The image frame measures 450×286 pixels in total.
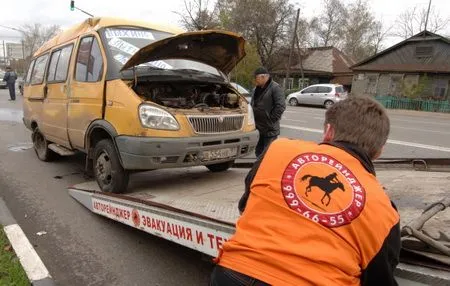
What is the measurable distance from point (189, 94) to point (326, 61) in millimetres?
43969

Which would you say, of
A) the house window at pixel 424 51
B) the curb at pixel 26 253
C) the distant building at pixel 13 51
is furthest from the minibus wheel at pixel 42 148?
the distant building at pixel 13 51

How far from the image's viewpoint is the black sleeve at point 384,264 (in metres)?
1.69

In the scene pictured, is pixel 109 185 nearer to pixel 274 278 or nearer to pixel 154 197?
pixel 154 197

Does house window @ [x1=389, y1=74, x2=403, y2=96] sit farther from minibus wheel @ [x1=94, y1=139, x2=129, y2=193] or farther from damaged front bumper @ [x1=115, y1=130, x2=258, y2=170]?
minibus wheel @ [x1=94, y1=139, x2=129, y2=193]

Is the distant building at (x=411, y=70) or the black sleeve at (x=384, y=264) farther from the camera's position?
the distant building at (x=411, y=70)

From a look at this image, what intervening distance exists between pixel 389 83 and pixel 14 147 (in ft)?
108

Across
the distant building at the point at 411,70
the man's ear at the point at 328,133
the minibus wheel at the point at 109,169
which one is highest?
the distant building at the point at 411,70

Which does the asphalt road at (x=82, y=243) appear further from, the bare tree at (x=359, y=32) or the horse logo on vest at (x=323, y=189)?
the bare tree at (x=359, y=32)

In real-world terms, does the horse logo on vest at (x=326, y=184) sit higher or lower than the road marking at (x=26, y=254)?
higher

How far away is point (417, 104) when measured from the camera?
30.2 m

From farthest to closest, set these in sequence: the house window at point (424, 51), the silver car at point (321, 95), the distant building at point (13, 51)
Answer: the distant building at point (13, 51) → the house window at point (424, 51) → the silver car at point (321, 95)

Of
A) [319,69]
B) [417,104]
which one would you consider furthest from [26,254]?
[319,69]

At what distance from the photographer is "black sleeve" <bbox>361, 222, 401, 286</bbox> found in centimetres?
169

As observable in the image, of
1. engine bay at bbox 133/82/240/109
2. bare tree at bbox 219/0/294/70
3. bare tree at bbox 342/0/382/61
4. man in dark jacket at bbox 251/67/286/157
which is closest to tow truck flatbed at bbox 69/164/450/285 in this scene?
engine bay at bbox 133/82/240/109
